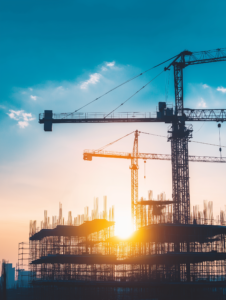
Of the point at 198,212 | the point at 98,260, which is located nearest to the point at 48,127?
the point at 98,260

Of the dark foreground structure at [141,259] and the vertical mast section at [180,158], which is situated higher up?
the vertical mast section at [180,158]

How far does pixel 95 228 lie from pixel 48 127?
18.0 meters

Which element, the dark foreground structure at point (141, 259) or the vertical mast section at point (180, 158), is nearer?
the dark foreground structure at point (141, 259)

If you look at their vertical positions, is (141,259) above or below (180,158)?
below

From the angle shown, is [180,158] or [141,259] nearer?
[141,259]

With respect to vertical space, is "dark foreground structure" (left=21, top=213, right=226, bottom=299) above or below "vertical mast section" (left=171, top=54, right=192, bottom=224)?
below

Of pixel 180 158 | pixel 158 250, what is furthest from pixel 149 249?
pixel 180 158

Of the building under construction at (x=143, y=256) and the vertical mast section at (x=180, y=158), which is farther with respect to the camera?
the vertical mast section at (x=180, y=158)

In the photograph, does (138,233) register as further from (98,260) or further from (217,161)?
(217,161)

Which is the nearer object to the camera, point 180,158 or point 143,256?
point 143,256

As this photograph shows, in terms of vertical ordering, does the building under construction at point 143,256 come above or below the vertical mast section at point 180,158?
below

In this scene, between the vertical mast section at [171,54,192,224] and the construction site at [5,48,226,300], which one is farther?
the vertical mast section at [171,54,192,224]

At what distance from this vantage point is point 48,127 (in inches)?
2530

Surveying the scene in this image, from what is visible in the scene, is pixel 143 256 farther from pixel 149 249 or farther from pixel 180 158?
pixel 180 158
